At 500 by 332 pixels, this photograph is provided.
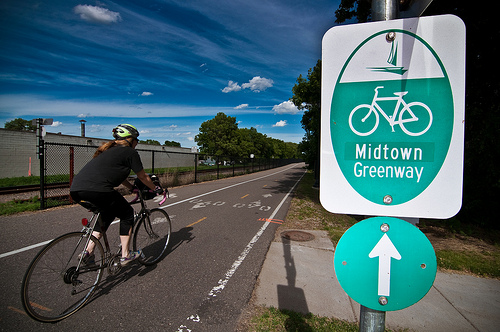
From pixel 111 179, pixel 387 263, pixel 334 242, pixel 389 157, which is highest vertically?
pixel 389 157

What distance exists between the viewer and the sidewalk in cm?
283

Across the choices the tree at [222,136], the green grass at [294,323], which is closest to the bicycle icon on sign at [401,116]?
the green grass at [294,323]

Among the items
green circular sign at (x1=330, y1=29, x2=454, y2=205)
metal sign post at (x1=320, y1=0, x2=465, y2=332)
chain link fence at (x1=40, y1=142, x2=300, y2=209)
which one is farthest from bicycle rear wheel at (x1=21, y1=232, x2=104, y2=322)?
chain link fence at (x1=40, y1=142, x2=300, y2=209)

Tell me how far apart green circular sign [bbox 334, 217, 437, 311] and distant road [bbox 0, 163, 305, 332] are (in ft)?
6.93

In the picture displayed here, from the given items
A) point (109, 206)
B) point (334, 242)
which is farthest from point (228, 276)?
point (334, 242)

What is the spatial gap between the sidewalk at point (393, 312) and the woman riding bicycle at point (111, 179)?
6.74ft

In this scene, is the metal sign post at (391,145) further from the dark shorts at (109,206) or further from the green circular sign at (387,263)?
the dark shorts at (109,206)

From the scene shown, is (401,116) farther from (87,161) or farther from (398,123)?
(87,161)

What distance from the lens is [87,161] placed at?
26.8 metres

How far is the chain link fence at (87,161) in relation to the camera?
340 inches

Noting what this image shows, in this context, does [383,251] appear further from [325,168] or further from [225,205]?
[225,205]

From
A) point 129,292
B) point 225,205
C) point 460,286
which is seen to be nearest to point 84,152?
point 225,205

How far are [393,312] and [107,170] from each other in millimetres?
3829

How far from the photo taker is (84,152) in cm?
2777
